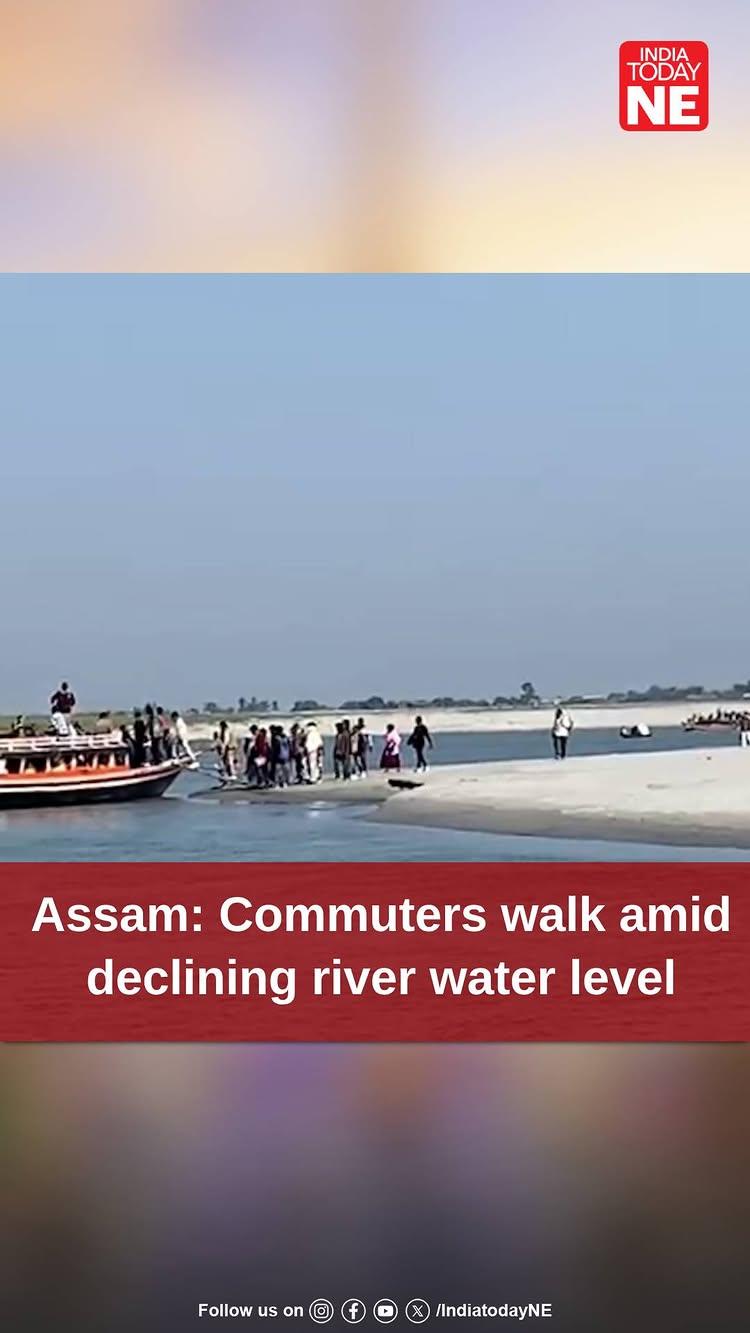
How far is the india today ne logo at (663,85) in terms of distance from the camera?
11.0 feet

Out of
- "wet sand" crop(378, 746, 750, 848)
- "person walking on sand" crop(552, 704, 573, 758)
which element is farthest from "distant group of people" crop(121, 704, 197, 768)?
"person walking on sand" crop(552, 704, 573, 758)

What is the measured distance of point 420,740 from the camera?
359cm

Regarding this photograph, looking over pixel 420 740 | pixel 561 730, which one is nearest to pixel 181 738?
pixel 420 740

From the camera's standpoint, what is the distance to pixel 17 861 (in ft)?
11.4

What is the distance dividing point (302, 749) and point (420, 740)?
0.25 m

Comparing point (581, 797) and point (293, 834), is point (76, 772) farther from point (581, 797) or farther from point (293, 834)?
point (581, 797)

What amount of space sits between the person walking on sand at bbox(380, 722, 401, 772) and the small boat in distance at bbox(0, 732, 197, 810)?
37cm

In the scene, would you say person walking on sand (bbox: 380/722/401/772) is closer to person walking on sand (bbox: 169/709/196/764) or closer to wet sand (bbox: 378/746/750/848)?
wet sand (bbox: 378/746/750/848)

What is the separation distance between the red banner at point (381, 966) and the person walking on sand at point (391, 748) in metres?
0.30

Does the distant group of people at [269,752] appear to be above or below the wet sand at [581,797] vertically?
above

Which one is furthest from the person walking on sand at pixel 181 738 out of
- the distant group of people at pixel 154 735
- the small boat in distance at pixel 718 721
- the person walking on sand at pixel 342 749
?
the small boat in distance at pixel 718 721

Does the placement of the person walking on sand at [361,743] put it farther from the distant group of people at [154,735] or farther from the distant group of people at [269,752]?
the distant group of people at [154,735]

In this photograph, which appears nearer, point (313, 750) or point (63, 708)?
point (63, 708)

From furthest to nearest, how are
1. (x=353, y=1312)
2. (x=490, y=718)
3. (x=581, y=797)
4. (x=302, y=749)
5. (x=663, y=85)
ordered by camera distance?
(x=581, y=797), (x=302, y=749), (x=490, y=718), (x=663, y=85), (x=353, y=1312)
